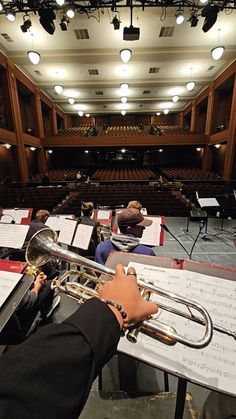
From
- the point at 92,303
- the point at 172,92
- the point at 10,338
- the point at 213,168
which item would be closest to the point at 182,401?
the point at 92,303

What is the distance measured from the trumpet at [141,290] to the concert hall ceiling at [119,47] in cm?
866

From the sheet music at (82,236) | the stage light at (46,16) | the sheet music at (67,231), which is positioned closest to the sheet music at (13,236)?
the sheet music at (67,231)

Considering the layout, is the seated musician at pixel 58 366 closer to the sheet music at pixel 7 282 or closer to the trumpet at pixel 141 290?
the trumpet at pixel 141 290

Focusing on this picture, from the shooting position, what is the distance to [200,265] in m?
1.28

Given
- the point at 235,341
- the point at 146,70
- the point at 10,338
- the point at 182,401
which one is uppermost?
the point at 146,70

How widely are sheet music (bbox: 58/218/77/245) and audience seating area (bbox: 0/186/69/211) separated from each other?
18.1ft

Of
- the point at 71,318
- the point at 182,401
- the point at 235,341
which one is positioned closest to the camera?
the point at 71,318

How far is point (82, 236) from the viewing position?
305 centimetres

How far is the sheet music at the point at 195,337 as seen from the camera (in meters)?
1.00

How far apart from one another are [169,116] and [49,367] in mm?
26798

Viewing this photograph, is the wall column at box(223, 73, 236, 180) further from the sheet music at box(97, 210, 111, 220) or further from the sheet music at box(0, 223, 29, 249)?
the sheet music at box(0, 223, 29, 249)

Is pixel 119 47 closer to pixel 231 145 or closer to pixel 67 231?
pixel 231 145

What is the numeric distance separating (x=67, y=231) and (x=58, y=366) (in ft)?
9.01

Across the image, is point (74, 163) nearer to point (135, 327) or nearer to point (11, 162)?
point (11, 162)
